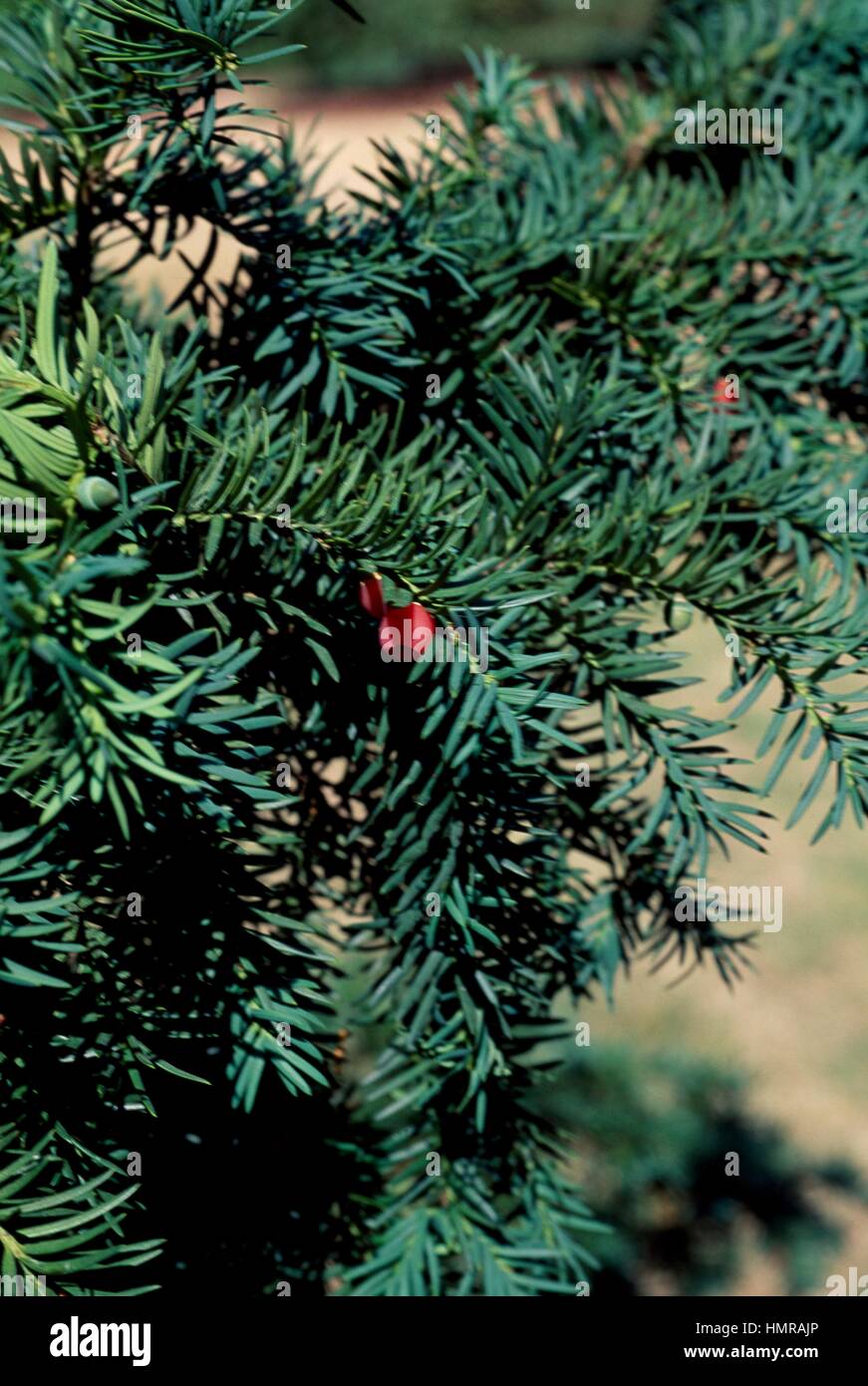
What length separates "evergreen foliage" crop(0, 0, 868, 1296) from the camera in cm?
29

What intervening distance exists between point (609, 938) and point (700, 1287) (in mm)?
873

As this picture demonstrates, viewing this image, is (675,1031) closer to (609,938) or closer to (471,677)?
(609,938)

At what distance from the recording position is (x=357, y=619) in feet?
1.07

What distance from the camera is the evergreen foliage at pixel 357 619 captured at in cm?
29

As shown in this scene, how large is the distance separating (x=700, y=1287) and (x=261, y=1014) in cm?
99

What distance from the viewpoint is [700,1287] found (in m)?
1.13

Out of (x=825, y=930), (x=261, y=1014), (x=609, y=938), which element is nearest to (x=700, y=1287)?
(x=825, y=930)

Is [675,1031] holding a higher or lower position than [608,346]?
lower

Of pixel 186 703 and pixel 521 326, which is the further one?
pixel 521 326
